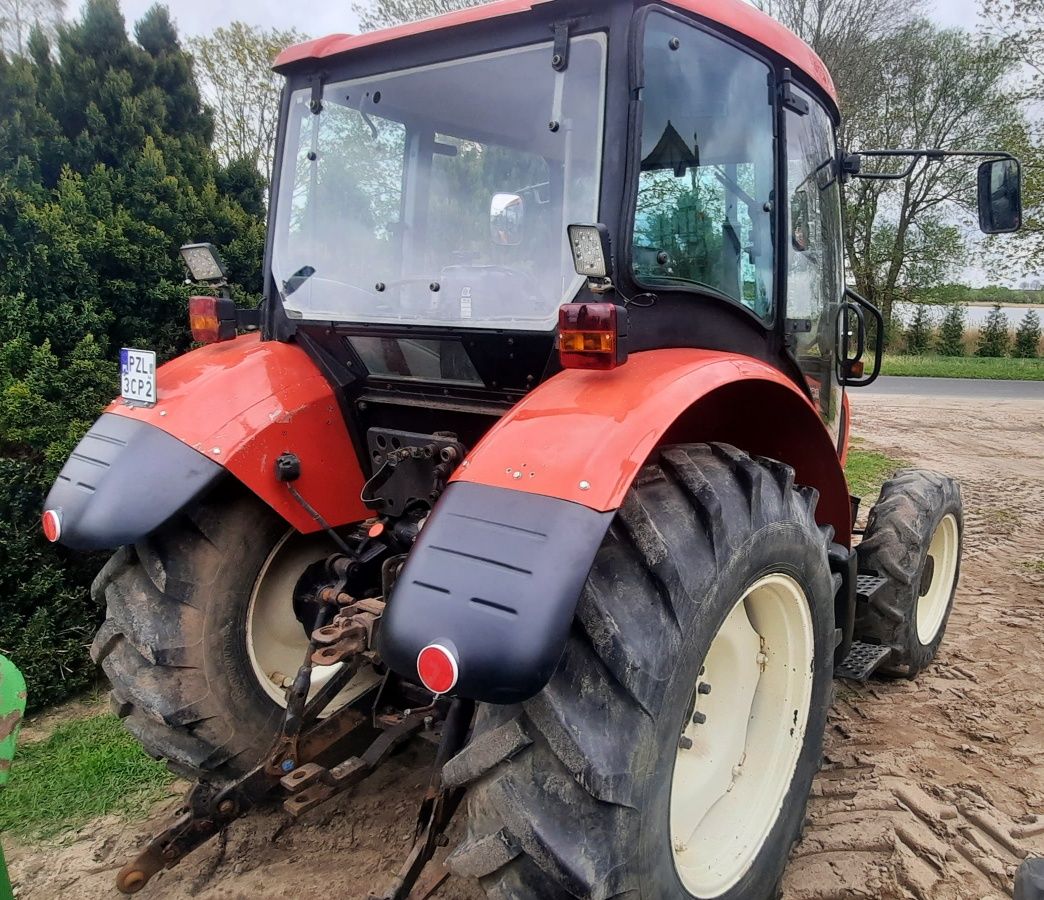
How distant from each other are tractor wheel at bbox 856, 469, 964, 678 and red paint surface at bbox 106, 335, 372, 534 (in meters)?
2.19

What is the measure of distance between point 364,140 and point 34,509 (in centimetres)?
251

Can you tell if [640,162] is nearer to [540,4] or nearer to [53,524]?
[540,4]

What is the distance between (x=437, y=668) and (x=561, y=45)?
160 centimetres

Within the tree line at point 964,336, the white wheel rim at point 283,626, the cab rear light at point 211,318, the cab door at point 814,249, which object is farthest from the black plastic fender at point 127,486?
the tree line at point 964,336

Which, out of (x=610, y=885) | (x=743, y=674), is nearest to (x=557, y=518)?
(x=610, y=885)

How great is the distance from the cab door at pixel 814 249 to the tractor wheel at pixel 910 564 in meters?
0.54

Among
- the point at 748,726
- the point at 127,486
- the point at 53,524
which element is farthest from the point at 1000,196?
the point at 53,524

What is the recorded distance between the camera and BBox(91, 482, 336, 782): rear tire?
2381mm

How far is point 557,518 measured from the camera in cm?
159

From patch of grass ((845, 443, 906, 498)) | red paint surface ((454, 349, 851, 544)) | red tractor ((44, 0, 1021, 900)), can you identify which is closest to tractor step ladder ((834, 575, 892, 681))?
red tractor ((44, 0, 1021, 900))

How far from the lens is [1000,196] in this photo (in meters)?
3.02

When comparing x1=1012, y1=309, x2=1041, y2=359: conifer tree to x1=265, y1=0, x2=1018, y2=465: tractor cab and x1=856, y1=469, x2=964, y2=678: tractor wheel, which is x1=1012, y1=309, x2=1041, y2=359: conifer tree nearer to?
x1=856, y1=469, x2=964, y2=678: tractor wheel

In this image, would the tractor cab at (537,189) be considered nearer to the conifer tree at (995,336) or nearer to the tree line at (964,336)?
the tree line at (964,336)

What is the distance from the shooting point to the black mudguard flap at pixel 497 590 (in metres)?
1.49
